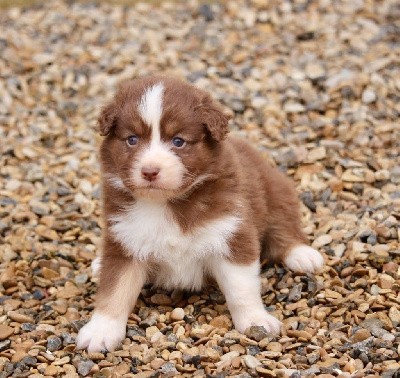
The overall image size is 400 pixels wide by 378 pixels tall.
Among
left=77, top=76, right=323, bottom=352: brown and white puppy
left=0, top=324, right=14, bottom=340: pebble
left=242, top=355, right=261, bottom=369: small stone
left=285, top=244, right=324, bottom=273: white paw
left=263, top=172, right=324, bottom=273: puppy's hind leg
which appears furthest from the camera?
left=263, top=172, right=324, bottom=273: puppy's hind leg

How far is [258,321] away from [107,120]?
4.96ft

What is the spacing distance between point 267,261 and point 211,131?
1457 millimetres

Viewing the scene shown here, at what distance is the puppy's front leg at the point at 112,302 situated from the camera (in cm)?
525

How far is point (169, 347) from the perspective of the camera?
204 inches

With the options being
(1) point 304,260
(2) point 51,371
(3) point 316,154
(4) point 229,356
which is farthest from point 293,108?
(2) point 51,371

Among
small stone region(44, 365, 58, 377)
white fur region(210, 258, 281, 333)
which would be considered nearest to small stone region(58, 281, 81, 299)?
small stone region(44, 365, 58, 377)

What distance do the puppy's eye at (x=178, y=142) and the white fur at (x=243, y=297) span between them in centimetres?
78

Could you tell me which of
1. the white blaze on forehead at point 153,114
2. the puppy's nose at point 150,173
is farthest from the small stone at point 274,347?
the white blaze on forehead at point 153,114

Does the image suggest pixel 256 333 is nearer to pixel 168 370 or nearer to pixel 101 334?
pixel 168 370

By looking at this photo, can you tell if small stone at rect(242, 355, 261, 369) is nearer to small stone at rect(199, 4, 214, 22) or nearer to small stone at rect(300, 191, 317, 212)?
small stone at rect(300, 191, 317, 212)

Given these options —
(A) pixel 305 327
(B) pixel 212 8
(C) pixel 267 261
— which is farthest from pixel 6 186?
(B) pixel 212 8

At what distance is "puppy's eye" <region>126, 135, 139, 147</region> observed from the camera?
514cm

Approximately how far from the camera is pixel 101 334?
17.2ft

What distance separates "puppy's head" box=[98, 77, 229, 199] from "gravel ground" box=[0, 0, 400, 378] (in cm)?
98
